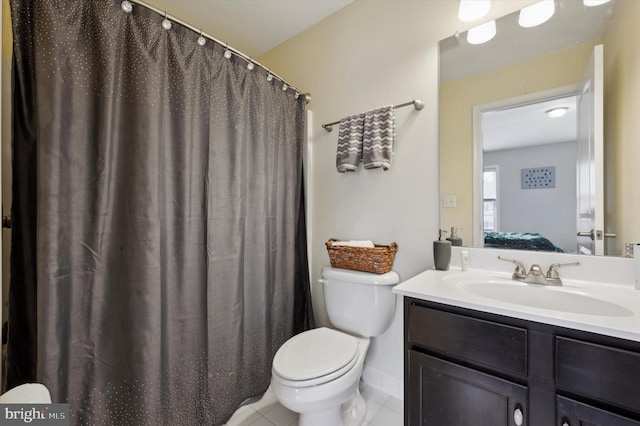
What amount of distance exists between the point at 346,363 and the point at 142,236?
3.38 ft

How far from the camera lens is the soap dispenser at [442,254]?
1.31 metres

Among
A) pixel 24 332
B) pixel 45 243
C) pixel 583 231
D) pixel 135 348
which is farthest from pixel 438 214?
pixel 24 332

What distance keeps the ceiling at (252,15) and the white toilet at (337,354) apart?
5.77 ft

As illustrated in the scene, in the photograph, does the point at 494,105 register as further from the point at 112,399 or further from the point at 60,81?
the point at 112,399

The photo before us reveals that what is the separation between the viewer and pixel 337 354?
1.24 meters

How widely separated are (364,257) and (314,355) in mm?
557

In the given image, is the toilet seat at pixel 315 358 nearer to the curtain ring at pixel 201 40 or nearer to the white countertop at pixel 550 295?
the white countertop at pixel 550 295

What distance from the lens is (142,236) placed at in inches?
42.4

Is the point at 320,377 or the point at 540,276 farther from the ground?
the point at 540,276

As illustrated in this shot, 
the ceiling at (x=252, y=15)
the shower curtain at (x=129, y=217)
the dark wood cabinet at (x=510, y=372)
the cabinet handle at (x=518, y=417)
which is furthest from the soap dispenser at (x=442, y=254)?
the ceiling at (x=252, y=15)

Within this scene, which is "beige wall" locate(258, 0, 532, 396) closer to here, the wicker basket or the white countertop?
the wicker basket

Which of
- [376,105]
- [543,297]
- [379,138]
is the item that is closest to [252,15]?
[376,105]

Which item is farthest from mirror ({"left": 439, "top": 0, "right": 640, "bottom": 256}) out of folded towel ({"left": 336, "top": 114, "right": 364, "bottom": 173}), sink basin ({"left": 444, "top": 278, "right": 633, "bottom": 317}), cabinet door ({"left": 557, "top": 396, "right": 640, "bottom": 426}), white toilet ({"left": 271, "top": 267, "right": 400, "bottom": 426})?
cabinet door ({"left": 557, "top": 396, "right": 640, "bottom": 426})

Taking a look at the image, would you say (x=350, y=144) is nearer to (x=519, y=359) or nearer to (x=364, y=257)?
(x=364, y=257)
